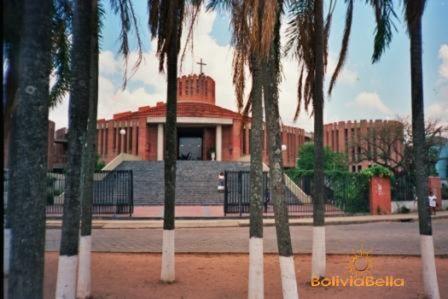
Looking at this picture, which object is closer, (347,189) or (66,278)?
(66,278)

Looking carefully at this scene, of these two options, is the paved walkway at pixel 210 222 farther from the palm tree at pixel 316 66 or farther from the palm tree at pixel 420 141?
the palm tree at pixel 420 141

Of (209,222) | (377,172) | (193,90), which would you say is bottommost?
(209,222)

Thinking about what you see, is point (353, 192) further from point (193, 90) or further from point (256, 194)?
point (193, 90)

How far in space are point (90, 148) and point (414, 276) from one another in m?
6.45

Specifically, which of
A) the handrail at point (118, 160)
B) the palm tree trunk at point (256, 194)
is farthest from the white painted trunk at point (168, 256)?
the handrail at point (118, 160)

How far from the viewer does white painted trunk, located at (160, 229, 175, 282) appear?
719 cm

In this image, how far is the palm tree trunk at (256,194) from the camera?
5789 millimetres

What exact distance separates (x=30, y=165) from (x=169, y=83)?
462 centimetres

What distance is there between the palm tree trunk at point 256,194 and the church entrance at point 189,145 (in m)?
39.1

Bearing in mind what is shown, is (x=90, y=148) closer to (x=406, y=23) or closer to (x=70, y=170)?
(x=70, y=170)

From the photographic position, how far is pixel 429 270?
6.04 meters

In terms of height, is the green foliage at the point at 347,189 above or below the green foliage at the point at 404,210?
above

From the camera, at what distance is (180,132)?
45.2 m

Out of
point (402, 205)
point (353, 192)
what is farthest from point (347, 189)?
point (402, 205)
